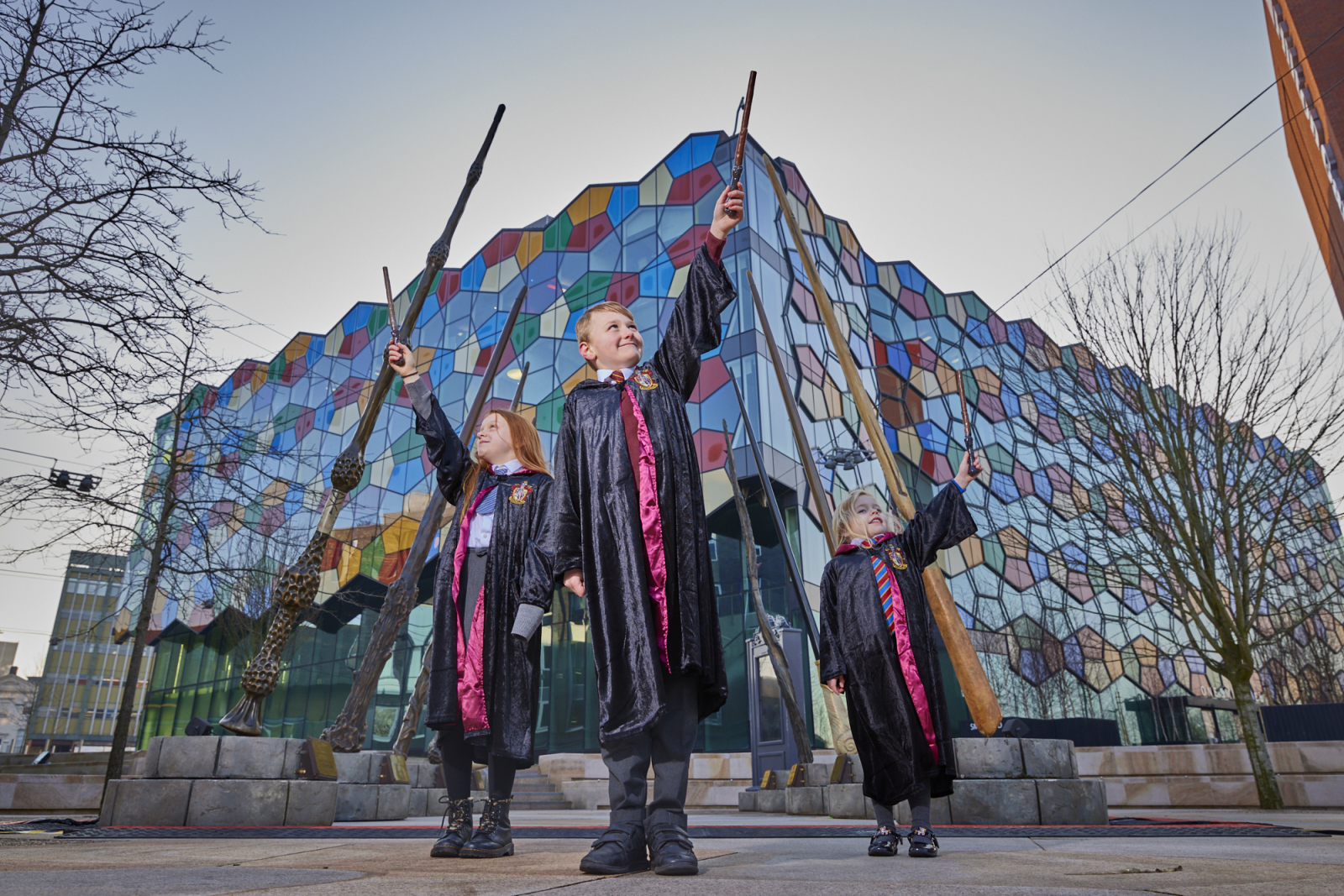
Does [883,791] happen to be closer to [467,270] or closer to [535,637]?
[535,637]

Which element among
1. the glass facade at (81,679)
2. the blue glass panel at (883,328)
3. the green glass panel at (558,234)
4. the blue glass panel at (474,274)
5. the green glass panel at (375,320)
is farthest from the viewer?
the glass facade at (81,679)

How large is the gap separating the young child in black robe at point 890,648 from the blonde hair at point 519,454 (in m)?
1.32

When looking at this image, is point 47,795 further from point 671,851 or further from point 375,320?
point 375,320

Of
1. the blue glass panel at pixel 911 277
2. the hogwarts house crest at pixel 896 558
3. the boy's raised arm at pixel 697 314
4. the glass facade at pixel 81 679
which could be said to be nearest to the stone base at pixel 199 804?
the hogwarts house crest at pixel 896 558

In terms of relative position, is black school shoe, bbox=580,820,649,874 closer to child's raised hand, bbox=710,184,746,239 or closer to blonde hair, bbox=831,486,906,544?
child's raised hand, bbox=710,184,746,239

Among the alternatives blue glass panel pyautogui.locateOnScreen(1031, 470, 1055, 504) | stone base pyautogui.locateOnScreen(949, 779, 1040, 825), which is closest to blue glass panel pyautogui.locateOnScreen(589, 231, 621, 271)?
blue glass panel pyautogui.locateOnScreen(1031, 470, 1055, 504)

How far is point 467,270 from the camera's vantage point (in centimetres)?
2566

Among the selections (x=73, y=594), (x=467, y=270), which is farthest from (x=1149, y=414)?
(x=73, y=594)

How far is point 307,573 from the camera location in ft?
19.9

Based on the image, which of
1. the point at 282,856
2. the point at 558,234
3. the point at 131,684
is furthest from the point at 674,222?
the point at 282,856

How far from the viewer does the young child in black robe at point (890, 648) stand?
3217 millimetres

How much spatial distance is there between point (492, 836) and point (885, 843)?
1338mm

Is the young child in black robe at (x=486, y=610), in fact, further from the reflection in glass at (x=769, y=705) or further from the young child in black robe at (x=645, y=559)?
the reflection in glass at (x=769, y=705)

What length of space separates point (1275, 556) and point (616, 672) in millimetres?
10772
